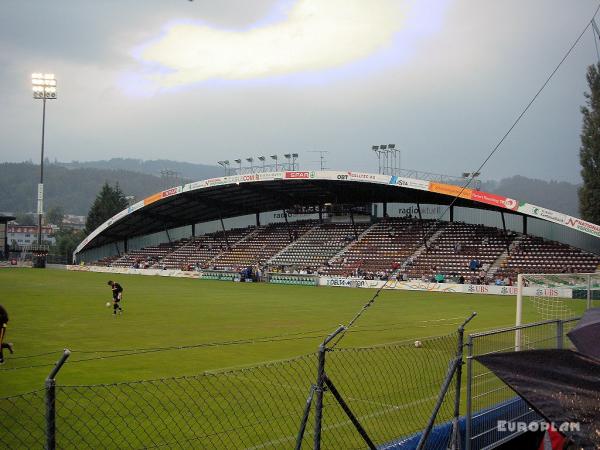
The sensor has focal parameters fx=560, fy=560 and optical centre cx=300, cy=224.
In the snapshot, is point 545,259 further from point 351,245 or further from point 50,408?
point 50,408

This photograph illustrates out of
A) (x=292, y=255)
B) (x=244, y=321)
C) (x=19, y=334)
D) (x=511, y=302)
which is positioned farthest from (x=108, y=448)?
(x=292, y=255)

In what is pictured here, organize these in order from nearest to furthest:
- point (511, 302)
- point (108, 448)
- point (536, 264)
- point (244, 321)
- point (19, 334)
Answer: point (108, 448), point (19, 334), point (244, 321), point (511, 302), point (536, 264)

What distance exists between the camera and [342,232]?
60.8m

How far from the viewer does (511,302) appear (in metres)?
33.0

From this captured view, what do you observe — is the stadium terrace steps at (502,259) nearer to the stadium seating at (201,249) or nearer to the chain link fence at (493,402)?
the stadium seating at (201,249)

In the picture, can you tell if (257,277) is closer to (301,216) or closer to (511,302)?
(301,216)

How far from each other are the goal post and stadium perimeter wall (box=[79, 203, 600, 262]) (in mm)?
14791

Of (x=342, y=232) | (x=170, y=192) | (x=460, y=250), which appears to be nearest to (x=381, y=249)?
(x=342, y=232)

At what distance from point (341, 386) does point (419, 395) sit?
1607 mm

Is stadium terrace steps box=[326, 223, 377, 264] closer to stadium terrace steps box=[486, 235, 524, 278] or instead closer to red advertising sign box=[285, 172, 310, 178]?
red advertising sign box=[285, 172, 310, 178]

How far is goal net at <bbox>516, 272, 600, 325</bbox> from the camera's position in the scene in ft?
51.6

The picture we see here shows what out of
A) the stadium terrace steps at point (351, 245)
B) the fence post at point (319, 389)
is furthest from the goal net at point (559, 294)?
the stadium terrace steps at point (351, 245)

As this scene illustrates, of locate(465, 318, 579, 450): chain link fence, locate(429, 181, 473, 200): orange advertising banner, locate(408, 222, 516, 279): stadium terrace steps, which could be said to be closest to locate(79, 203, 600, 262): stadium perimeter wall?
locate(408, 222, 516, 279): stadium terrace steps

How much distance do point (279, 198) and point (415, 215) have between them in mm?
15243
